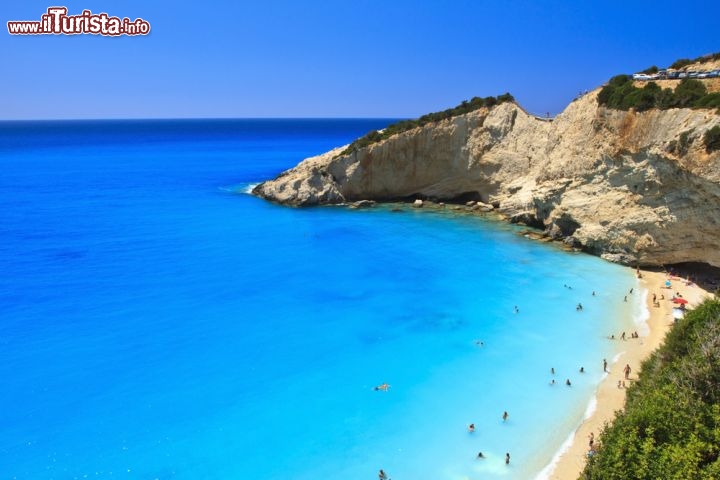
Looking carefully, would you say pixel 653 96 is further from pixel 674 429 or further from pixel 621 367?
pixel 674 429

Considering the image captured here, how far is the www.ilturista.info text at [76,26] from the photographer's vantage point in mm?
31203

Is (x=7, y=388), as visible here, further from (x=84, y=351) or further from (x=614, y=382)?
(x=614, y=382)

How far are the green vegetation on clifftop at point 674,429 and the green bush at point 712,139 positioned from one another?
1573cm

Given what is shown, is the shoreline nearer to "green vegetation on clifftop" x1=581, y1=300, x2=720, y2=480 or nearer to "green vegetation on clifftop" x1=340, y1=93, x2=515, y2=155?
"green vegetation on clifftop" x1=581, y1=300, x2=720, y2=480

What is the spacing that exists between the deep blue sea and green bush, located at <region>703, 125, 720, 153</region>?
31.2 feet

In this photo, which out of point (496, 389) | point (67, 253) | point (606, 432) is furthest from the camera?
point (67, 253)

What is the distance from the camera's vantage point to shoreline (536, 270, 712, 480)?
16875 millimetres

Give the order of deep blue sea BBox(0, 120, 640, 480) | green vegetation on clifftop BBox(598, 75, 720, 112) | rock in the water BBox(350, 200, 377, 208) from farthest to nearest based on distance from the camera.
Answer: rock in the water BBox(350, 200, 377, 208), green vegetation on clifftop BBox(598, 75, 720, 112), deep blue sea BBox(0, 120, 640, 480)

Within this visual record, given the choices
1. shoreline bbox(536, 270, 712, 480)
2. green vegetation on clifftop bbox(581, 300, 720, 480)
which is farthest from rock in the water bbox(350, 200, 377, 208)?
green vegetation on clifftop bbox(581, 300, 720, 480)

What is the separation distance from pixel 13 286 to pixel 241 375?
21.1 meters

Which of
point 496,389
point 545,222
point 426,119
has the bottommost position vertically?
point 496,389

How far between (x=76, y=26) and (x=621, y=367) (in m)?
37.7

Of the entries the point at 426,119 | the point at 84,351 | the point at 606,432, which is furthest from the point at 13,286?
the point at 426,119

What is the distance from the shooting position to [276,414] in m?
20.0
